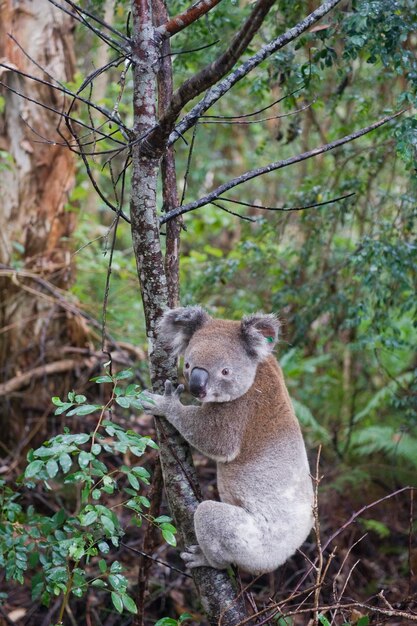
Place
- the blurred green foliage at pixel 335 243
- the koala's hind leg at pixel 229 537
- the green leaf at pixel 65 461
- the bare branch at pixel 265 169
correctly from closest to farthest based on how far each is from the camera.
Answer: the green leaf at pixel 65 461, the bare branch at pixel 265 169, the koala's hind leg at pixel 229 537, the blurred green foliage at pixel 335 243

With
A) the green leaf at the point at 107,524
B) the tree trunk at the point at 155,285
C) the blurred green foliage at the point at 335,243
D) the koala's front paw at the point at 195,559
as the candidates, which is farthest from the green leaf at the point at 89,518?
the blurred green foliage at the point at 335,243

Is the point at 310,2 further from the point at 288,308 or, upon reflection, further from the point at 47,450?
the point at 47,450

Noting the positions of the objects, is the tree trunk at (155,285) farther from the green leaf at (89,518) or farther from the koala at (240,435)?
the green leaf at (89,518)

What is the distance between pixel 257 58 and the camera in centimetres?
229

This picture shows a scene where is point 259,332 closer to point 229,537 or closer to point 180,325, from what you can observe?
point 180,325

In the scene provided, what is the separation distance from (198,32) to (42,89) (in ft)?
4.90

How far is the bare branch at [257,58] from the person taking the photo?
2.23 m

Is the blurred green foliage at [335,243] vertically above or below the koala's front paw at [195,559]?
above

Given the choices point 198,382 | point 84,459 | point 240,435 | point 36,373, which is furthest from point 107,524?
point 36,373

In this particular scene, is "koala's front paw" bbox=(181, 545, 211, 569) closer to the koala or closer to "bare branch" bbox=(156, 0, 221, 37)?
the koala

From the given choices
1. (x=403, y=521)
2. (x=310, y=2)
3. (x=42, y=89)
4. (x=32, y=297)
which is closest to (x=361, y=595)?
(x=403, y=521)

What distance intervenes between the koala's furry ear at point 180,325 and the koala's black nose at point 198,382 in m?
0.17

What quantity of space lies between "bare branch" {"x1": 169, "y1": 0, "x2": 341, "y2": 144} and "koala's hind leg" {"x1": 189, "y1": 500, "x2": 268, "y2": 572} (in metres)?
1.72

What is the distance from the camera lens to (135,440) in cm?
226
